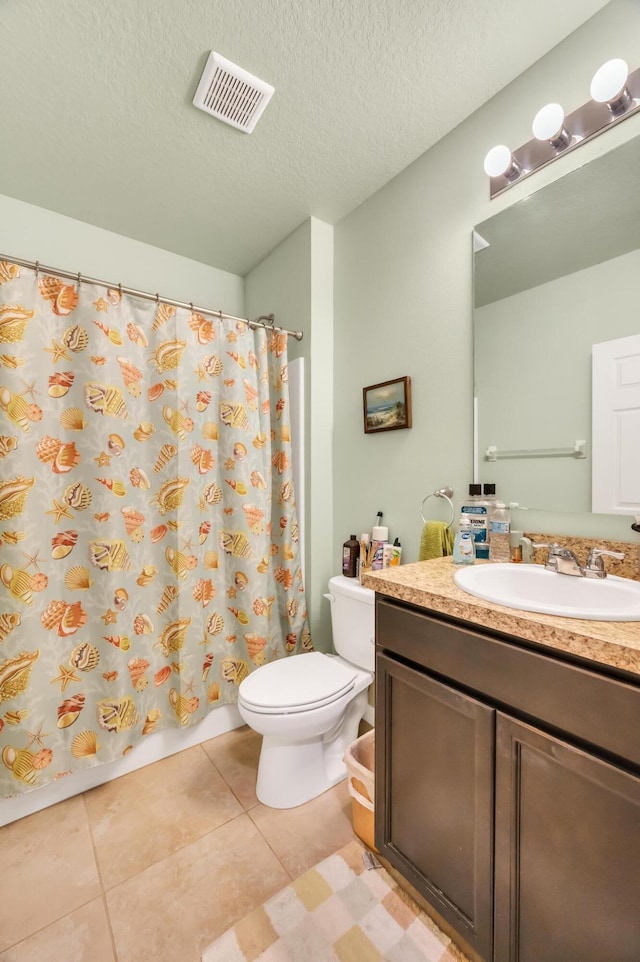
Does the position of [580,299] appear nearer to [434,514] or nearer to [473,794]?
[434,514]

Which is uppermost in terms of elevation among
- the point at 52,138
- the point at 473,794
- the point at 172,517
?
the point at 52,138

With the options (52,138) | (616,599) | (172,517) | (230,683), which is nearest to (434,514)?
(616,599)

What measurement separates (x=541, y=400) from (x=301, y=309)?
127cm

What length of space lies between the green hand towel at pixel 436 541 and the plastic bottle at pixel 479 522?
0.14 metres

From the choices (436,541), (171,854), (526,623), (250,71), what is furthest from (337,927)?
(250,71)

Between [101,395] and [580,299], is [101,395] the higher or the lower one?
the lower one

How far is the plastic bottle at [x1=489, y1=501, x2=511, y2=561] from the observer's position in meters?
1.26

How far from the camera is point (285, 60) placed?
4.01 feet

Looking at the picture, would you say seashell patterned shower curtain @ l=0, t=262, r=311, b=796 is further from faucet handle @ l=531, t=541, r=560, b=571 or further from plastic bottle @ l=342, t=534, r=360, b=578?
faucet handle @ l=531, t=541, r=560, b=571

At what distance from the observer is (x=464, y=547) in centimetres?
124

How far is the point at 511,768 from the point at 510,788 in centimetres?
4

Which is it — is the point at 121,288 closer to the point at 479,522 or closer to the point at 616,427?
the point at 479,522

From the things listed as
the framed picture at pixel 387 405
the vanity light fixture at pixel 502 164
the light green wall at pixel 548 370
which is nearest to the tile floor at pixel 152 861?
the light green wall at pixel 548 370

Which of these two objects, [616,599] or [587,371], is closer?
[616,599]
